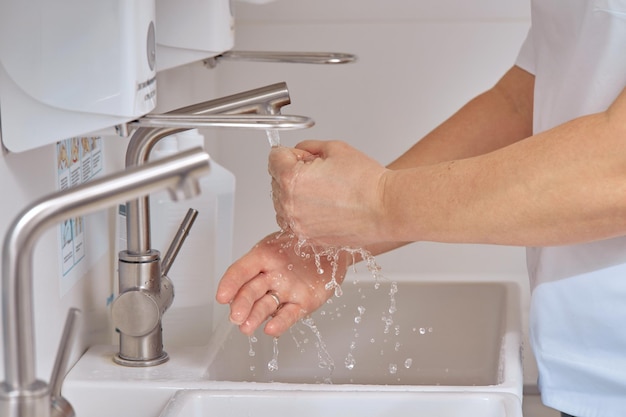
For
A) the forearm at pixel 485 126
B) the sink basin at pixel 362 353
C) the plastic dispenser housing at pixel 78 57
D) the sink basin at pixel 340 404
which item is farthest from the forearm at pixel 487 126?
the plastic dispenser housing at pixel 78 57

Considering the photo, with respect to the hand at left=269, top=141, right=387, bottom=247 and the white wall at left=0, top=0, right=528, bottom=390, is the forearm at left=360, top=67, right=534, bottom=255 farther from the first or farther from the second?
the white wall at left=0, top=0, right=528, bottom=390

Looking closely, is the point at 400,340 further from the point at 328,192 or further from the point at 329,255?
the point at 328,192

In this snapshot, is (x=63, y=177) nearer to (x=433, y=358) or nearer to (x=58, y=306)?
(x=58, y=306)

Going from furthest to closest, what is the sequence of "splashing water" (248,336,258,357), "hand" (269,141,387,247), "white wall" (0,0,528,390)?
"white wall" (0,0,528,390) < "splashing water" (248,336,258,357) < "hand" (269,141,387,247)

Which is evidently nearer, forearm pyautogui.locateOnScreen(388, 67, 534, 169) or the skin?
the skin

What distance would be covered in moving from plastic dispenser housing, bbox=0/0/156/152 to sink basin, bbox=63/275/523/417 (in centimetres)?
34

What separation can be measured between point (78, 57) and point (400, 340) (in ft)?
2.73

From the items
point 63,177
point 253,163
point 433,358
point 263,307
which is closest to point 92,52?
point 63,177

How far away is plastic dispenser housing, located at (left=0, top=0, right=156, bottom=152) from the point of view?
803 millimetres

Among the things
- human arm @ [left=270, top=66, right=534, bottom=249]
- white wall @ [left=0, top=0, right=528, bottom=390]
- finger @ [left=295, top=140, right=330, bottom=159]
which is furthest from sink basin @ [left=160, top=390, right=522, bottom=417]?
white wall @ [left=0, top=0, right=528, bottom=390]

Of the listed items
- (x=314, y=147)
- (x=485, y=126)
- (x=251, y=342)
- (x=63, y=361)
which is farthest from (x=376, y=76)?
(x=63, y=361)

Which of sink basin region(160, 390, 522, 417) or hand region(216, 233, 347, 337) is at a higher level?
hand region(216, 233, 347, 337)

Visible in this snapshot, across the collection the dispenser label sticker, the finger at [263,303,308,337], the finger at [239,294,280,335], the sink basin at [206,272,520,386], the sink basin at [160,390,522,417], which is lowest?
the sink basin at [206,272,520,386]

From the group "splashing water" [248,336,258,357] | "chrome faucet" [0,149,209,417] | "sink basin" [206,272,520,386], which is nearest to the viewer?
"chrome faucet" [0,149,209,417]
